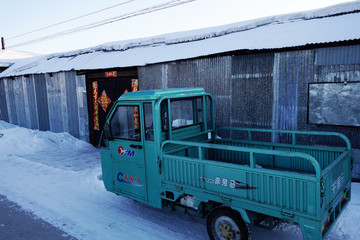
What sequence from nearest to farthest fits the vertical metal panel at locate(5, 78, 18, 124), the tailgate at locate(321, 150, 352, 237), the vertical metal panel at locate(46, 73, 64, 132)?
the tailgate at locate(321, 150, 352, 237), the vertical metal panel at locate(46, 73, 64, 132), the vertical metal panel at locate(5, 78, 18, 124)

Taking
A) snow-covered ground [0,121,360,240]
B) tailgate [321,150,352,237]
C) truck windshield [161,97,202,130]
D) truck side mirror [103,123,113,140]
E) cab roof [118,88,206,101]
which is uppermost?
cab roof [118,88,206,101]

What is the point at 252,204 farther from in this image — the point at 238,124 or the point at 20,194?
the point at 20,194

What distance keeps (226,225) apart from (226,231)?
0.10m

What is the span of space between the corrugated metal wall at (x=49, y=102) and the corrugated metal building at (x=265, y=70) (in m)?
0.60

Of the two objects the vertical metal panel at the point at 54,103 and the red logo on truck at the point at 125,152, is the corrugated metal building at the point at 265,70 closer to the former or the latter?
the vertical metal panel at the point at 54,103

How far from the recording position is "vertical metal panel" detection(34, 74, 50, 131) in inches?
603

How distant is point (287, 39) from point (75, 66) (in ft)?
31.0

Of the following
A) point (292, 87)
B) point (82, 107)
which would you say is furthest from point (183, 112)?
point (82, 107)

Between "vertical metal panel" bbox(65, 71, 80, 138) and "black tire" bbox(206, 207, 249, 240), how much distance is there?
10.6 meters

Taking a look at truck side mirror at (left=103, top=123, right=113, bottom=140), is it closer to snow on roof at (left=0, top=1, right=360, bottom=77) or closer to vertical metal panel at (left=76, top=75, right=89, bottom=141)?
snow on roof at (left=0, top=1, right=360, bottom=77)

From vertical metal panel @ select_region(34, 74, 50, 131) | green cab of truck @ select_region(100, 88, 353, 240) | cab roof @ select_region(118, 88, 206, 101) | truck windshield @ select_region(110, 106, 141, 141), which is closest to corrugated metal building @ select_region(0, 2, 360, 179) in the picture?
green cab of truck @ select_region(100, 88, 353, 240)

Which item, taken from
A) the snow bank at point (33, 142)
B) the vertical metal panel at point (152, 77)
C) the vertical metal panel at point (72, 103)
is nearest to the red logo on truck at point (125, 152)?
the vertical metal panel at point (152, 77)

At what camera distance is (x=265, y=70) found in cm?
769

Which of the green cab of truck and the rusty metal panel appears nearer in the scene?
the green cab of truck
